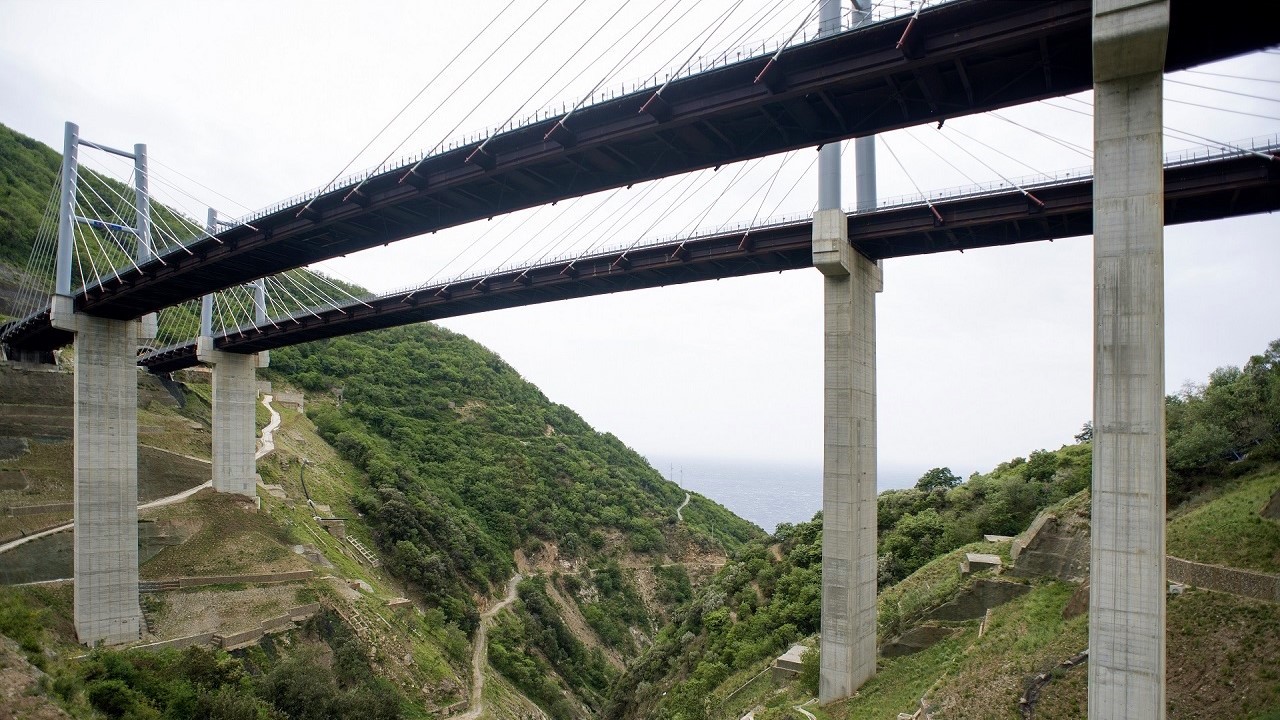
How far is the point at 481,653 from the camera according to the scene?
163ft

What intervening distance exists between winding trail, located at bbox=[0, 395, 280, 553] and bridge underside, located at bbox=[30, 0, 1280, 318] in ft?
54.1

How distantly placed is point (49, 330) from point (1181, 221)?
57.1m

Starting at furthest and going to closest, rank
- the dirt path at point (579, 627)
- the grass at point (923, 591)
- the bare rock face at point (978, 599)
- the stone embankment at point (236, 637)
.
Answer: the dirt path at point (579, 627) < the stone embankment at point (236, 637) < the grass at point (923, 591) < the bare rock face at point (978, 599)

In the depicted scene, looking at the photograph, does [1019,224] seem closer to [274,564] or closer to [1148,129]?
[1148,129]

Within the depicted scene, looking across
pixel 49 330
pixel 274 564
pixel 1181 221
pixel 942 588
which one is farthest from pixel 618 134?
pixel 49 330

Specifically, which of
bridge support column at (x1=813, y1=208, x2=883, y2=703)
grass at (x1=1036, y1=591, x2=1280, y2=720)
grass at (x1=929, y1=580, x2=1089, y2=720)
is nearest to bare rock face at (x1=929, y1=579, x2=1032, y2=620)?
grass at (x1=929, y1=580, x2=1089, y2=720)

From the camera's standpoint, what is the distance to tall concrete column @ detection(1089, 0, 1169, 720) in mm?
14312

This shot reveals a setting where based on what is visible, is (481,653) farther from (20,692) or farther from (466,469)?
(20,692)

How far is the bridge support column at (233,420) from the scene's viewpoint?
46.7 metres

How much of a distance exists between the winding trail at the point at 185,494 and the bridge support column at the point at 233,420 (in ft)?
3.73

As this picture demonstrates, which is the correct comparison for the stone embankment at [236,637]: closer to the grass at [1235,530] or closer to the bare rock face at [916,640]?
the bare rock face at [916,640]

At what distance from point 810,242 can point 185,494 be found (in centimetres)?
4242

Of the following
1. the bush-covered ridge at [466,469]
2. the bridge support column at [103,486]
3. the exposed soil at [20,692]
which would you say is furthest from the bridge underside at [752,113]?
the bush-covered ridge at [466,469]

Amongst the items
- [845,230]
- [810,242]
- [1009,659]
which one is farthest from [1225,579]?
[810,242]
